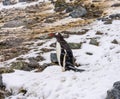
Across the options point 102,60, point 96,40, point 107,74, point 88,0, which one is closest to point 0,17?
point 88,0

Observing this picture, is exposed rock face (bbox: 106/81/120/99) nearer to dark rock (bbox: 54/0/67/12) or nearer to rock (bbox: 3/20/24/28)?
rock (bbox: 3/20/24/28)

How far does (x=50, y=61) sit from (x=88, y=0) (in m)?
25.2

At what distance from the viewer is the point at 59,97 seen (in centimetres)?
1323

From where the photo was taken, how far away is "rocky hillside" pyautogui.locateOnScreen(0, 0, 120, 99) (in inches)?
550

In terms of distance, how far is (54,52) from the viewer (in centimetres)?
2092

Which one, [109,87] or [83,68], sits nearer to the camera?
[109,87]

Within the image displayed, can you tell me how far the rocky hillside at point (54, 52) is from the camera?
45.8 feet

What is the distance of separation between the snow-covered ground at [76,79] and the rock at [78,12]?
12862 mm

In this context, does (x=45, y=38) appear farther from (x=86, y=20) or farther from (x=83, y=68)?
(x=83, y=68)

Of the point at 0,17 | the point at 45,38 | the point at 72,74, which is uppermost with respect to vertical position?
the point at 72,74

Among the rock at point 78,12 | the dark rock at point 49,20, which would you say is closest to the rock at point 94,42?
the rock at point 78,12

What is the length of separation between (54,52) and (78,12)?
13.2 m

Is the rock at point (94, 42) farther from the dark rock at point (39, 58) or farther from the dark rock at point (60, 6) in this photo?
the dark rock at point (60, 6)

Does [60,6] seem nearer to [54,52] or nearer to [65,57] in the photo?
[54,52]
